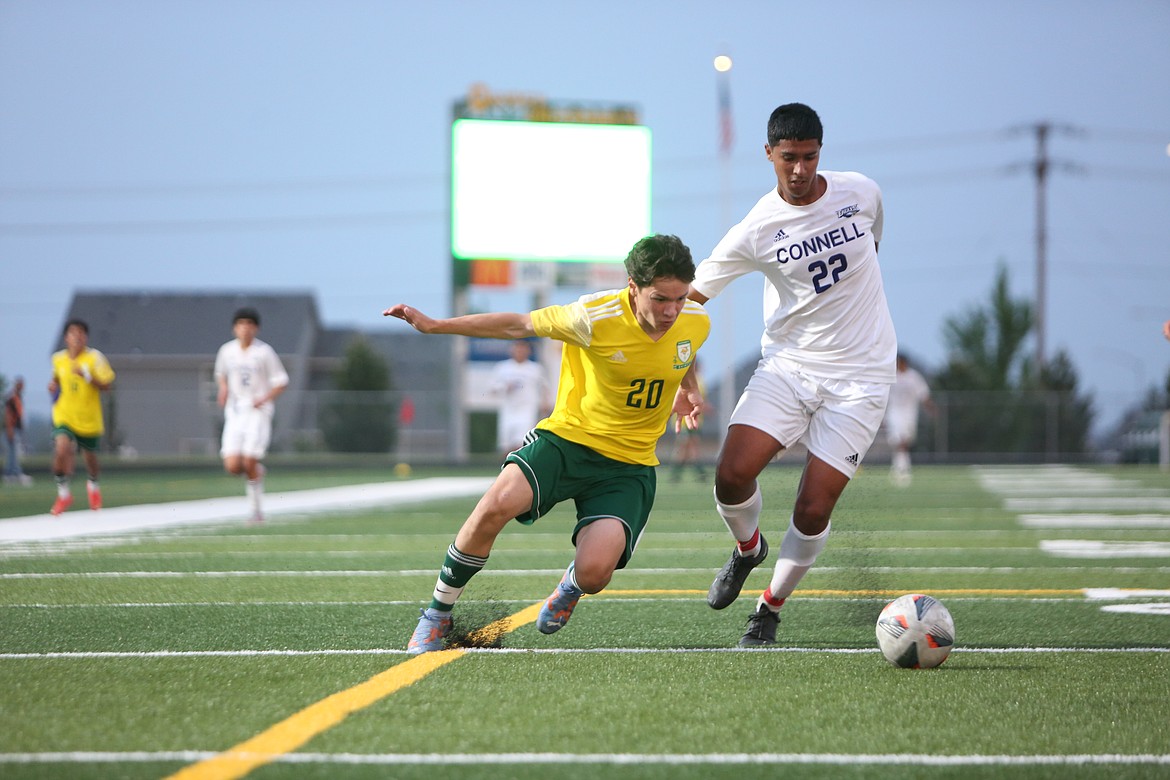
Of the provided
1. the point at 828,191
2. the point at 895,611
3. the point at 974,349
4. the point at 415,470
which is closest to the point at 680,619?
the point at 895,611

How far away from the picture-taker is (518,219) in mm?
28188

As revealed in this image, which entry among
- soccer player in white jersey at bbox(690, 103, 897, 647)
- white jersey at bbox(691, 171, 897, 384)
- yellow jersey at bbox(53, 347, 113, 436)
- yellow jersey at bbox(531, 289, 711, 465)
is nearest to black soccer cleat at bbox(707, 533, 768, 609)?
soccer player in white jersey at bbox(690, 103, 897, 647)

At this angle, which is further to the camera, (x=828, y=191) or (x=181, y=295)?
(x=181, y=295)

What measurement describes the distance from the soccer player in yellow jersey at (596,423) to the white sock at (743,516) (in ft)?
1.35

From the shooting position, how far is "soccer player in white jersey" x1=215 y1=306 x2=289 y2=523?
42.6ft

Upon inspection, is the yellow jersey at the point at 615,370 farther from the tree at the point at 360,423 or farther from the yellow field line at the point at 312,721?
the tree at the point at 360,423

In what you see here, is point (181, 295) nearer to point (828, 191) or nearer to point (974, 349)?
point (974, 349)

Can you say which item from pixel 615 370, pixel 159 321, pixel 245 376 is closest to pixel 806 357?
pixel 615 370

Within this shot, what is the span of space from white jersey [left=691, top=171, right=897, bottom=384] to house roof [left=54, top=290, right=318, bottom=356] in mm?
53064

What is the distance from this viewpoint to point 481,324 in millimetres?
4922

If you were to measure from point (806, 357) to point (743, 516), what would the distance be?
77cm

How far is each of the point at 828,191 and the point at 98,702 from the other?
3620 millimetres

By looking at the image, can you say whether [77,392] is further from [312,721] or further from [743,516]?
[312,721]

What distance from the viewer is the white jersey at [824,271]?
5625 millimetres
